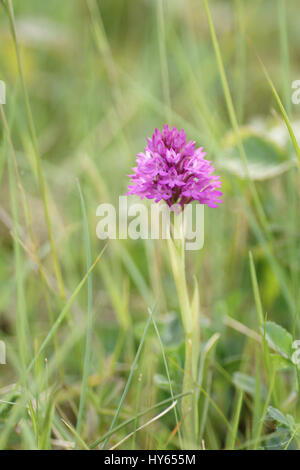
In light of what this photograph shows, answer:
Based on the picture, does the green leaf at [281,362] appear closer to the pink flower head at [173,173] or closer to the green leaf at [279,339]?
the green leaf at [279,339]

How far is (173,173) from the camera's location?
65 cm

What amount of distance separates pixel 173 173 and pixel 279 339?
1.07 feet

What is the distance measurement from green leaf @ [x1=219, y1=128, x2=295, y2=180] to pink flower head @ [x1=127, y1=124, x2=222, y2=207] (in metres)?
0.41

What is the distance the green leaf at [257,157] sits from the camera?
1079mm

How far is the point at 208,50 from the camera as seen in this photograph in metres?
2.05

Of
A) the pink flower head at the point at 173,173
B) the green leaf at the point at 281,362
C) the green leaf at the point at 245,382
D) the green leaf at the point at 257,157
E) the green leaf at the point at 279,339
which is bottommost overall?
the green leaf at the point at 245,382

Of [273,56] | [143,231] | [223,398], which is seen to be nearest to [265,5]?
[273,56]

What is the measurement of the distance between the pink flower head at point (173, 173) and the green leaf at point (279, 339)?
25 cm

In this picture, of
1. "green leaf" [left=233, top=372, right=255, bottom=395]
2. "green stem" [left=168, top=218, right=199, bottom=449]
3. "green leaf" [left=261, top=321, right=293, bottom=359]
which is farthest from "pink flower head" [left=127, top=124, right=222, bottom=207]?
"green leaf" [left=233, top=372, right=255, bottom=395]

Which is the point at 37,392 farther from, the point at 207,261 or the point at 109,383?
the point at 207,261

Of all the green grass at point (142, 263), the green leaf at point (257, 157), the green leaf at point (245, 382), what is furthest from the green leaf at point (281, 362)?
the green leaf at point (257, 157)

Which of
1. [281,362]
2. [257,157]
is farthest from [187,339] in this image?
[257,157]

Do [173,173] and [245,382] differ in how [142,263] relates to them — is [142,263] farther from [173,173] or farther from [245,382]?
[173,173]

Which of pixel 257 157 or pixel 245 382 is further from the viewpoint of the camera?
pixel 257 157
